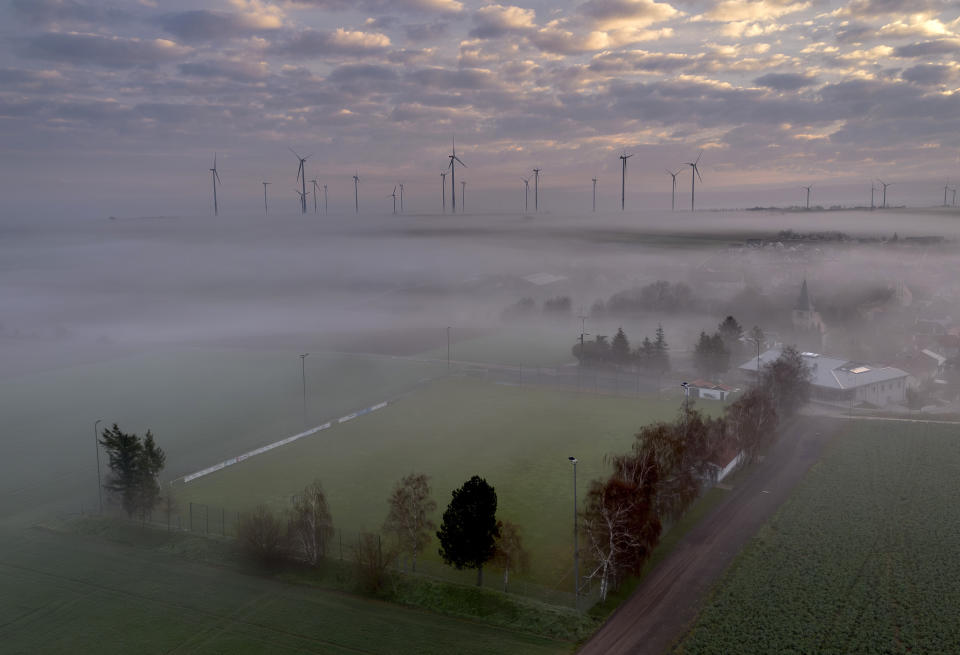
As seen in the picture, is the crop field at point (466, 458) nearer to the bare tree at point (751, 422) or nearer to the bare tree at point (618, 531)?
the bare tree at point (618, 531)

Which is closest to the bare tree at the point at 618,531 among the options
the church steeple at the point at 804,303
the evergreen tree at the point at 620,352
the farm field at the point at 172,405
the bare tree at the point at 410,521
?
the bare tree at the point at 410,521

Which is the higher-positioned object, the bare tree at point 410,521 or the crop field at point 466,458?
the bare tree at point 410,521

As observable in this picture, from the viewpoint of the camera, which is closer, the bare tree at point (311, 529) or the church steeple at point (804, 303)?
the bare tree at point (311, 529)

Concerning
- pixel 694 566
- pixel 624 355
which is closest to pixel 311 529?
pixel 694 566

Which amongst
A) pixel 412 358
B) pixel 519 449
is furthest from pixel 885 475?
pixel 412 358

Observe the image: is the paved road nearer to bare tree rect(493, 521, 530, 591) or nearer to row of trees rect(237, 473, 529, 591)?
bare tree rect(493, 521, 530, 591)

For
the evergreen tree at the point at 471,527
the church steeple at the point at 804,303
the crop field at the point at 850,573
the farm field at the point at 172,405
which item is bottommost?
the farm field at the point at 172,405

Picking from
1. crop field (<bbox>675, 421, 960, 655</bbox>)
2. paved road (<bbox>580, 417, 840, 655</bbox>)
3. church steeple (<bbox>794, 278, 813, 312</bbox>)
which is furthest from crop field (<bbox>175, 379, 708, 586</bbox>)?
church steeple (<bbox>794, 278, 813, 312</bbox>)
